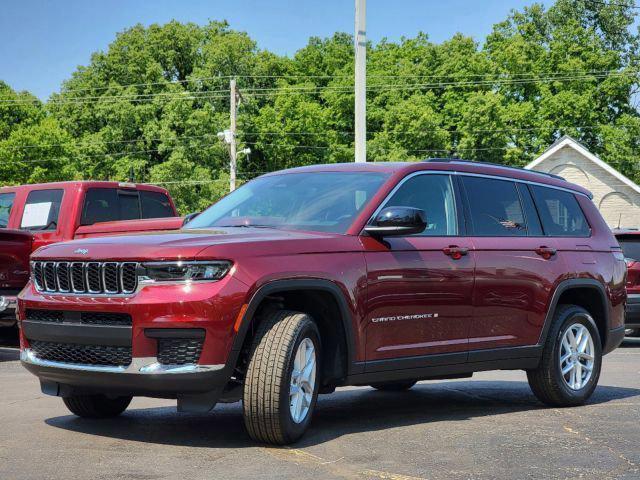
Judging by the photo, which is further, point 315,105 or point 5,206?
point 315,105

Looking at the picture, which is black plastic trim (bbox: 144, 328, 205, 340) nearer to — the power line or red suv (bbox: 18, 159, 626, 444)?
red suv (bbox: 18, 159, 626, 444)

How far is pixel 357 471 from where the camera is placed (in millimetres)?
5340

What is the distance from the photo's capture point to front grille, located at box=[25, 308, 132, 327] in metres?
5.72

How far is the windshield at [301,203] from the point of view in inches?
266

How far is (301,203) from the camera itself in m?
7.00

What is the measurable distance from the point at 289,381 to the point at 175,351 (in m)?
0.68

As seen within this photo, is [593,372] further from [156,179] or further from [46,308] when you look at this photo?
[156,179]

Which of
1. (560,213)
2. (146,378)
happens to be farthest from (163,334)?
(560,213)

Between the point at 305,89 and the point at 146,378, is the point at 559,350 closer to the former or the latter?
the point at 146,378

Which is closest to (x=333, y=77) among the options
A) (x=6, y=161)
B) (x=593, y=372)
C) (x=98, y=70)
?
(x=98, y=70)

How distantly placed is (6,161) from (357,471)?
2431 inches

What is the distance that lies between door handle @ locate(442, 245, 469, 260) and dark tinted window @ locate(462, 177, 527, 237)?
308 mm

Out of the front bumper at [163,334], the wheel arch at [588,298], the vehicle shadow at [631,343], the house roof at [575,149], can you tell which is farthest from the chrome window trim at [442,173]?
the house roof at [575,149]

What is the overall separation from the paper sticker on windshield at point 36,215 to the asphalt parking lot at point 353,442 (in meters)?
5.35
